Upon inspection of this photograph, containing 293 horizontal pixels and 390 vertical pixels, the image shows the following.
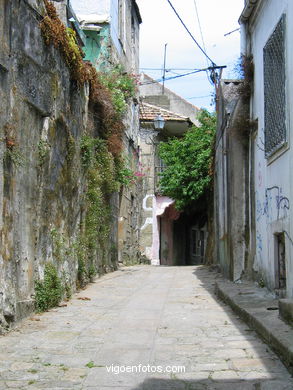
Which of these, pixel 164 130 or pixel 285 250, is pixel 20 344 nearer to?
pixel 285 250

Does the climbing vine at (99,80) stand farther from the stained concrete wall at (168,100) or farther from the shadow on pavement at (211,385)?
the stained concrete wall at (168,100)

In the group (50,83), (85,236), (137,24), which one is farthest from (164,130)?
(50,83)

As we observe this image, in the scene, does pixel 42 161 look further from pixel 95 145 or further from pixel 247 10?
pixel 247 10

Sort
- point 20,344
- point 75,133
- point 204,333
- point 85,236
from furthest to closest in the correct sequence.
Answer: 1. point 85,236
2. point 75,133
3. point 204,333
4. point 20,344

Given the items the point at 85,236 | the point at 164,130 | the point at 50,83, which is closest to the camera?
the point at 50,83

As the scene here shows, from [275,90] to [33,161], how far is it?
3.72 meters

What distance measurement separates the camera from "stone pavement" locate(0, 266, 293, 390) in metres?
4.20

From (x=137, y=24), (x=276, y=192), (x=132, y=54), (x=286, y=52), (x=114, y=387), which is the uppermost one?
(x=137, y=24)

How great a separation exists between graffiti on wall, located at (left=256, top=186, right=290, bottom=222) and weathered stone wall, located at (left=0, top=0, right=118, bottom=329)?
3359 millimetres

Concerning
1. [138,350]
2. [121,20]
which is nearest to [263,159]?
→ [138,350]

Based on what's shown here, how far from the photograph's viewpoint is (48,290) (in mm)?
7539

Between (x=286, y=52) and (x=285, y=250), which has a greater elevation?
(x=286, y=52)

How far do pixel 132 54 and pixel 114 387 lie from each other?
18074 millimetres

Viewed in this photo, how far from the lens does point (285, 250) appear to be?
24.3 feet
